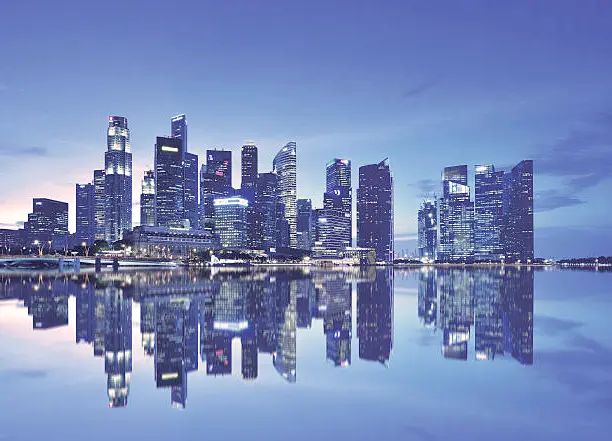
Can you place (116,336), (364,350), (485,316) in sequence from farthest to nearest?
(485,316)
(116,336)
(364,350)

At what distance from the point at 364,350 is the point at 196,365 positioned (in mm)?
6556

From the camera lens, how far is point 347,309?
33562 millimetres

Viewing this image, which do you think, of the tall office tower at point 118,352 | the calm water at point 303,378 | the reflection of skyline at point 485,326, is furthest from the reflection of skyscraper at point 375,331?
the tall office tower at point 118,352

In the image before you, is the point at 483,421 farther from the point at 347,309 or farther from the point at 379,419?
the point at 347,309

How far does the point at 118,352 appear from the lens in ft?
61.2

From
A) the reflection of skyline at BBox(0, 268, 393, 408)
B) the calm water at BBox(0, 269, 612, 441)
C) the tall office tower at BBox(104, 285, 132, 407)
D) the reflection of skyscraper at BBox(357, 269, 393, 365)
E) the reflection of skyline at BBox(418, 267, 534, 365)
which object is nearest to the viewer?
the calm water at BBox(0, 269, 612, 441)

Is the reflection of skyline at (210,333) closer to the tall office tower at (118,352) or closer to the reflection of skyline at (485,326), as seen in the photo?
the tall office tower at (118,352)

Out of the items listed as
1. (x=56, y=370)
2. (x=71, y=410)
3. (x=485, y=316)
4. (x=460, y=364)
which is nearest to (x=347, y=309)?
(x=485, y=316)

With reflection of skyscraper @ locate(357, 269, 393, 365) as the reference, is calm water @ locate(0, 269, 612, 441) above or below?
above

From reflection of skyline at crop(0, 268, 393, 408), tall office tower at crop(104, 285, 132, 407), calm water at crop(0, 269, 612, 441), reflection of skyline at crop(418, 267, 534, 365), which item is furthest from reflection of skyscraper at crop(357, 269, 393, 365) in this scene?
tall office tower at crop(104, 285, 132, 407)

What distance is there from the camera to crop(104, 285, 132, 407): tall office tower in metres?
13.4

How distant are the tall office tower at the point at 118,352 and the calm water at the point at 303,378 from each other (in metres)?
0.08

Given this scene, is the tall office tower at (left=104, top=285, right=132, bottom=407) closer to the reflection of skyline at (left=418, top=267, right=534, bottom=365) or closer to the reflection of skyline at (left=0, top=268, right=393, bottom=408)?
the reflection of skyline at (left=0, top=268, right=393, bottom=408)

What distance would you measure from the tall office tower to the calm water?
8cm
